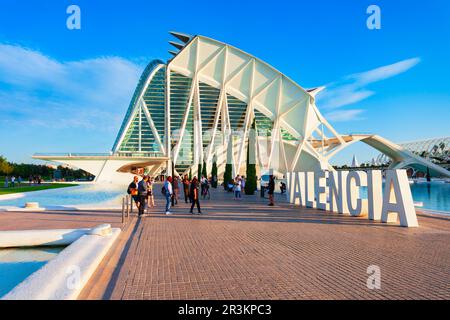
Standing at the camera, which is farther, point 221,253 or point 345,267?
point 221,253

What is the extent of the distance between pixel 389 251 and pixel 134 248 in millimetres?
5383

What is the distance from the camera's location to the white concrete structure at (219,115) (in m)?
49.7

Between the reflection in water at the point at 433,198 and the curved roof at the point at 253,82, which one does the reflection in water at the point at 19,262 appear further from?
the curved roof at the point at 253,82

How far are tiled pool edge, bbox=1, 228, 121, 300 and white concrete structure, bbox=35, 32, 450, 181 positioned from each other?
134ft

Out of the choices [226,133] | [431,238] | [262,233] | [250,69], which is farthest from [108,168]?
[431,238]

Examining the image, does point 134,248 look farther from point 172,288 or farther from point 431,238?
point 431,238

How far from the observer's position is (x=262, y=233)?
355 inches

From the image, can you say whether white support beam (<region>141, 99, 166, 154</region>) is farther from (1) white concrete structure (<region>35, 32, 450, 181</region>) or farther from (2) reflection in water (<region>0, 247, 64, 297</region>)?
(2) reflection in water (<region>0, 247, 64, 297</region>)

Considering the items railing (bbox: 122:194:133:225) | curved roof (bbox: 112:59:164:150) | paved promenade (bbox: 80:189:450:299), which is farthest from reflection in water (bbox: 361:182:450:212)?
curved roof (bbox: 112:59:164:150)

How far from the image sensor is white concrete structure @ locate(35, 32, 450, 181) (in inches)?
1957

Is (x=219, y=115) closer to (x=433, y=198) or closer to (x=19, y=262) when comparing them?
(x=433, y=198)

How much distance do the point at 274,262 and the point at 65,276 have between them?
343 centimetres

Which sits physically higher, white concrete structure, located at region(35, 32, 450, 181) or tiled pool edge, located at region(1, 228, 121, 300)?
white concrete structure, located at region(35, 32, 450, 181)

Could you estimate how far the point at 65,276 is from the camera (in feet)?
15.7
